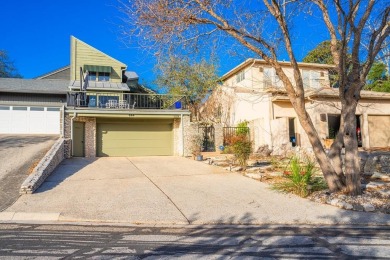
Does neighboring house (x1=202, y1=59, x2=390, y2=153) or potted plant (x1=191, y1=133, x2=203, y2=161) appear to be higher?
neighboring house (x1=202, y1=59, x2=390, y2=153)

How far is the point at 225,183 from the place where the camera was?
910cm

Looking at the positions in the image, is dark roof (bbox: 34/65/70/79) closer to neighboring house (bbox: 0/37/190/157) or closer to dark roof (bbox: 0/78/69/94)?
dark roof (bbox: 0/78/69/94)

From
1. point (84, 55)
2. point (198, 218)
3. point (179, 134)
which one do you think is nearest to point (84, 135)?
point (179, 134)

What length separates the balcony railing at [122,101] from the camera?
16.0 meters

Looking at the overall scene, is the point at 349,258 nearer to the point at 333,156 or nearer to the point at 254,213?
the point at 254,213

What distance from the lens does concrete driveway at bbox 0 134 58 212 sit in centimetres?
719

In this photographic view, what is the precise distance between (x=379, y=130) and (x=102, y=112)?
52.8 feet

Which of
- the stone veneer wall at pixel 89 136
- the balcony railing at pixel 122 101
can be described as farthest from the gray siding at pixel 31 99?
the stone veneer wall at pixel 89 136

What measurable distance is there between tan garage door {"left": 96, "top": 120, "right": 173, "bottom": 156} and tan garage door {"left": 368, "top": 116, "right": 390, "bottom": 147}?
11.9 meters

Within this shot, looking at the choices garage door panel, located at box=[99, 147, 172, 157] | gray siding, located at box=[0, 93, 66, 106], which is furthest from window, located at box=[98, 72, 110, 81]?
garage door panel, located at box=[99, 147, 172, 157]

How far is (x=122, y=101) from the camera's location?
18844 mm

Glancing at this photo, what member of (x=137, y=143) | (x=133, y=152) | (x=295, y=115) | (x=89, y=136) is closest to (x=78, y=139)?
(x=89, y=136)

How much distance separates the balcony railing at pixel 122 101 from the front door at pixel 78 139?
1.12 metres

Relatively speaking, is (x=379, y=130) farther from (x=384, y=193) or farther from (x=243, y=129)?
(x=384, y=193)
